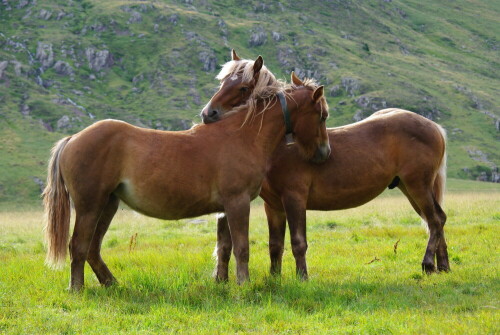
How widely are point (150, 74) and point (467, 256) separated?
13768cm

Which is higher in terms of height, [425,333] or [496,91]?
[425,333]

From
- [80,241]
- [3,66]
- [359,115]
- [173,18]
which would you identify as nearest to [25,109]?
[3,66]

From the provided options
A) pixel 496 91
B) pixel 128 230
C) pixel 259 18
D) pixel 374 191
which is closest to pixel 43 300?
pixel 374 191

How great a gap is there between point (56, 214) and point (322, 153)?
14.2ft

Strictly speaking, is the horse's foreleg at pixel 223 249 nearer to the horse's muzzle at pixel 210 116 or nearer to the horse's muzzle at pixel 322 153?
the horse's muzzle at pixel 210 116

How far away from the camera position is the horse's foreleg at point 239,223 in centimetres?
751

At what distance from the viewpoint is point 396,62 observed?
171m

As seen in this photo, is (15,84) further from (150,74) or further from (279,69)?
(279,69)

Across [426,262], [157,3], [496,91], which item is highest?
[426,262]

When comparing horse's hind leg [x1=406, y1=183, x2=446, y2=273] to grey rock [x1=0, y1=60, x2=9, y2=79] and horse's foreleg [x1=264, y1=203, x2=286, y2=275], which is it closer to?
horse's foreleg [x1=264, y1=203, x2=286, y2=275]

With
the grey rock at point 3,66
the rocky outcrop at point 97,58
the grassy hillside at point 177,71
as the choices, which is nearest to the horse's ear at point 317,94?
the grassy hillside at point 177,71

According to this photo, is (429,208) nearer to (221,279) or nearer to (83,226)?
(221,279)

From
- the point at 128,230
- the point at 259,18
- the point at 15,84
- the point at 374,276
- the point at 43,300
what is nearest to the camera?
the point at 43,300

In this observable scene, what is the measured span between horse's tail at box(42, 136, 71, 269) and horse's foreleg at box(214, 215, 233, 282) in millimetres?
2405
